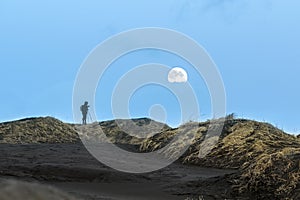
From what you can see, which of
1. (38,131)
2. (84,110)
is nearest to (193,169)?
(38,131)

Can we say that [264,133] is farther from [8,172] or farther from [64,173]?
[8,172]

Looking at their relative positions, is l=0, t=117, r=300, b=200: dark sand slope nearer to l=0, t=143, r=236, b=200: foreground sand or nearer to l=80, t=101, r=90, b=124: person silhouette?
l=0, t=143, r=236, b=200: foreground sand

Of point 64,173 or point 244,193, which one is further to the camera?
point 64,173

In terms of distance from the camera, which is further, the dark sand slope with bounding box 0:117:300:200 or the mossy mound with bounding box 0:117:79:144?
the mossy mound with bounding box 0:117:79:144

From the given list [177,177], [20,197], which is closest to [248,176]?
[177,177]

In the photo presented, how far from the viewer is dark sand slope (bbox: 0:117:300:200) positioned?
10859mm

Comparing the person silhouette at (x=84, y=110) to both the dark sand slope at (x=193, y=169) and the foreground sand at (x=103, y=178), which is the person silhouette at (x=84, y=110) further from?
the foreground sand at (x=103, y=178)

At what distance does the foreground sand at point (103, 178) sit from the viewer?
1118cm

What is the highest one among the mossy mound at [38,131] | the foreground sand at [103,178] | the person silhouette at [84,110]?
the person silhouette at [84,110]

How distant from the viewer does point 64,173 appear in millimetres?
13594

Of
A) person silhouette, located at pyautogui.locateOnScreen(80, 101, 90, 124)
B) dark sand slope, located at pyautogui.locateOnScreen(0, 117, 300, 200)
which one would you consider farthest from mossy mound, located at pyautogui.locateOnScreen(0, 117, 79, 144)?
person silhouette, located at pyautogui.locateOnScreen(80, 101, 90, 124)

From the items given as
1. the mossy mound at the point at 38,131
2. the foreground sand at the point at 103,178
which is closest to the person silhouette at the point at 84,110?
the mossy mound at the point at 38,131

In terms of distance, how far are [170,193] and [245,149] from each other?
257 inches

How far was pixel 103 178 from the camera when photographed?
13.0m
